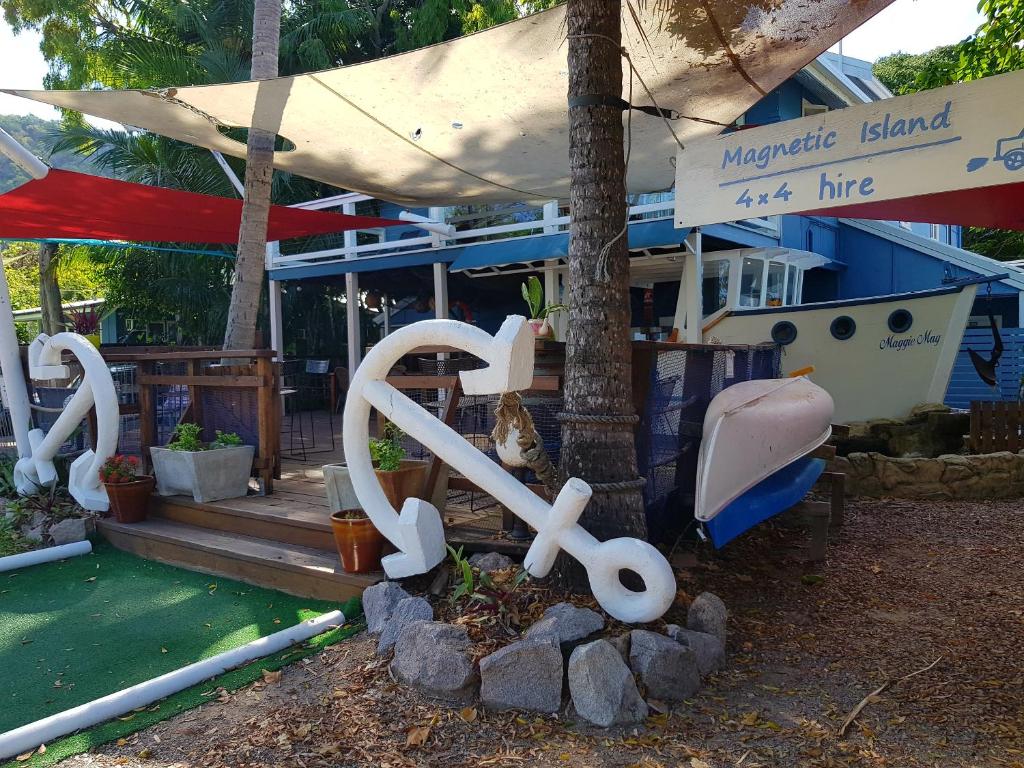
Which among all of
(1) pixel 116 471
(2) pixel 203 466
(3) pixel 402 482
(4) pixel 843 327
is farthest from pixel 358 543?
(4) pixel 843 327

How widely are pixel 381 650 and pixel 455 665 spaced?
0.55m

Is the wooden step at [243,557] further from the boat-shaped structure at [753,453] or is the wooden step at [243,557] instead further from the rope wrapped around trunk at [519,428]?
the boat-shaped structure at [753,453]

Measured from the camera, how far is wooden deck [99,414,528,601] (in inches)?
162

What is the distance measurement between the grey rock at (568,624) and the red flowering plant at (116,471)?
3811mm

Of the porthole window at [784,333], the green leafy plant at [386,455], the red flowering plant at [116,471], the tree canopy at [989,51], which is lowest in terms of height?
the red flowering plant at [116,471]

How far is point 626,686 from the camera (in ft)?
9.03

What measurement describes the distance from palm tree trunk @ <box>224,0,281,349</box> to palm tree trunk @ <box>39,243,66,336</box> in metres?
8.73

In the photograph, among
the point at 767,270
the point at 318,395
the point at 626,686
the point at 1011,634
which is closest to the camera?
the point at 626,686

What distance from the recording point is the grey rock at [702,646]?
3.02 m

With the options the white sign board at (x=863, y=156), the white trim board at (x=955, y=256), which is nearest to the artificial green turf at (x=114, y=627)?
the white sign board at (x=863, y=156)

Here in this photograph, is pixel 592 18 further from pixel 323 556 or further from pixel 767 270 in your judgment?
pixel 767 270

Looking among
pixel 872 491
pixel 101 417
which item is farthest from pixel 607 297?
pixel 872 491

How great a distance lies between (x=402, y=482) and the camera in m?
4.05

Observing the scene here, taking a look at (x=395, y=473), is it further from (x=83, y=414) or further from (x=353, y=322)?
(x=353, y=322)
